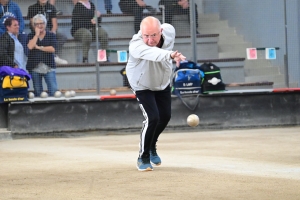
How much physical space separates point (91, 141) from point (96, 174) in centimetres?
542

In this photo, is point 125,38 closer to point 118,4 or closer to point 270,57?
point 118,4

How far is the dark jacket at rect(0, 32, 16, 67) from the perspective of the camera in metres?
14.5

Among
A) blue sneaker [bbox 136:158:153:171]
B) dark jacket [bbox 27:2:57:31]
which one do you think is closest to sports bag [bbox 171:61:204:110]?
dark jacket [bbox 27:2:57:31]

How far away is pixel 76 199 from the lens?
657 centimetres

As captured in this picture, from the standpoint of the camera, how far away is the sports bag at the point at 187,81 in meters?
14.9

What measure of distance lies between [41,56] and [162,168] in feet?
21.4

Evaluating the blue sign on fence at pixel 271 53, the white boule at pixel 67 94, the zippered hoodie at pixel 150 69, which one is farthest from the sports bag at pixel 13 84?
the zippered hoodie at pixel 150 69

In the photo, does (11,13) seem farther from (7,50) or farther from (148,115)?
(148,115)

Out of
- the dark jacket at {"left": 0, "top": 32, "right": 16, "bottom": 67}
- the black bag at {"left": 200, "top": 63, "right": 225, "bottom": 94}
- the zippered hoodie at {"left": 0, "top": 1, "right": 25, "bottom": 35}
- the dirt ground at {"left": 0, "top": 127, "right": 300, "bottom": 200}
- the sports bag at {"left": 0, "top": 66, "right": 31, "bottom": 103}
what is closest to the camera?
the dirt ground at {"left": 0, "top": 127, "right": 300, "bottom": 200}

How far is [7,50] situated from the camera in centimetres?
1457

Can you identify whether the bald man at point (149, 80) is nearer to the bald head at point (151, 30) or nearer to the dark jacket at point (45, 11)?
the bald head at point (151, 30)

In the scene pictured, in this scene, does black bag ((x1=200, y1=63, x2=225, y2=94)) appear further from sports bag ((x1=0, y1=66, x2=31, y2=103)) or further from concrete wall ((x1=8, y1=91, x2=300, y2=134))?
sports bag ((x1=0, y1=66, x2=31, y2=103))

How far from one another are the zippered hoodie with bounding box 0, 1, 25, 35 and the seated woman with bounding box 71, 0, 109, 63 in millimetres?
1098

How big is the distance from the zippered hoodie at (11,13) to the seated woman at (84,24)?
1098mm
